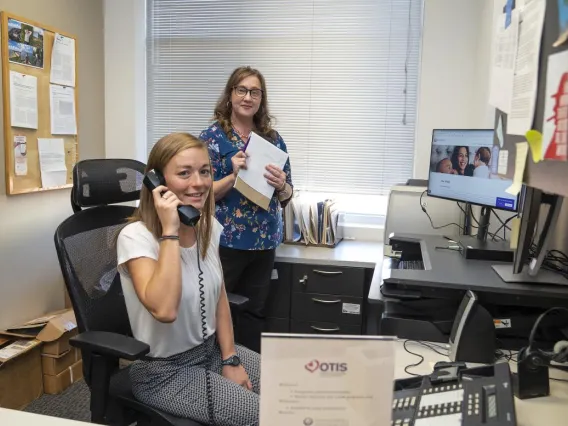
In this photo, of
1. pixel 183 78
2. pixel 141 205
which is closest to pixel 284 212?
pixel 183 78

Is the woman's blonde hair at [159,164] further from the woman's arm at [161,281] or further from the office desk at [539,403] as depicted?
the office desk at [539,403]

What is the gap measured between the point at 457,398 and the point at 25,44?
257cm

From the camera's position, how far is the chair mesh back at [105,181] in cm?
169

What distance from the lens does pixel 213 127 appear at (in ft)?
7.86

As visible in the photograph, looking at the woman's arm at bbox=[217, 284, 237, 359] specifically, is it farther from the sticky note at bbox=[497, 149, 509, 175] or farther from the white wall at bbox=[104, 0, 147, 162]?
the white wall at bbox=[104, 0, 147, 162]

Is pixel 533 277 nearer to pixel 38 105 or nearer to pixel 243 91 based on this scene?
pixel 243 91

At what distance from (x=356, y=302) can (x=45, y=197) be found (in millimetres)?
1807

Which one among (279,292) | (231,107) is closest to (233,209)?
(231,107)

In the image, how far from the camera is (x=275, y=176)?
2.35m

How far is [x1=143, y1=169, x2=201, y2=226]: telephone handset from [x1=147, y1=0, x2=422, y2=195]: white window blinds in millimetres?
1795

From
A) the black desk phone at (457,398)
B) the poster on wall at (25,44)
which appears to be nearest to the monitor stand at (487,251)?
the black desk phone at (457,398)

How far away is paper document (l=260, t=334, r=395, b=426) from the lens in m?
0.72

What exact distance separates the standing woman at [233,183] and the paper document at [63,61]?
1.03m

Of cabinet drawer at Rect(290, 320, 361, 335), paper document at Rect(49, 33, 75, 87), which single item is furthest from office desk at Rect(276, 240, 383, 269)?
paper document at Rect(49, 33, 75, 87)
